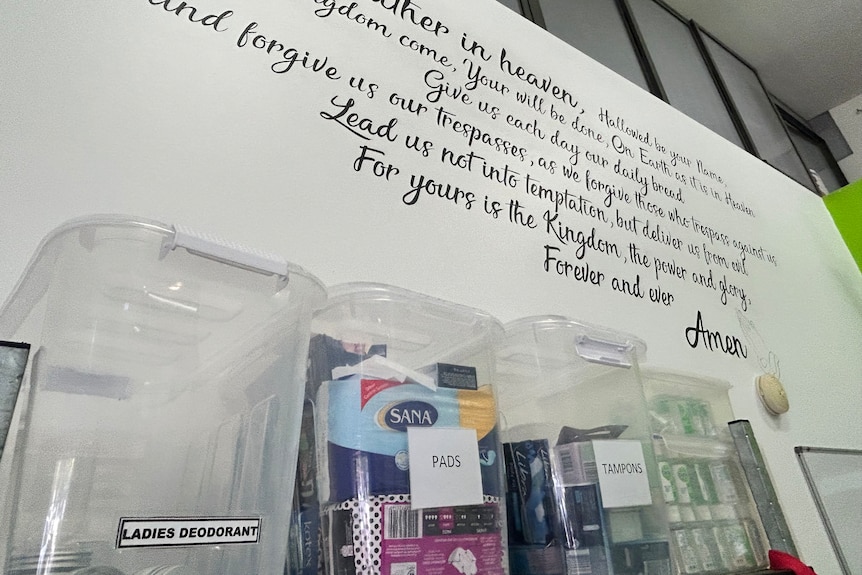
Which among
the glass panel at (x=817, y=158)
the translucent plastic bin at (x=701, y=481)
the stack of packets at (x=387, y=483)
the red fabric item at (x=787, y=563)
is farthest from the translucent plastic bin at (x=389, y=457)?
the glass panel at (x=817, y=158)

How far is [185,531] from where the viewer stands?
0.43m

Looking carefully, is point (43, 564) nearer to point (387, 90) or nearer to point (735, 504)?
point (387, 90)

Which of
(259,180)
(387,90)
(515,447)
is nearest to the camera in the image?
(515,447)

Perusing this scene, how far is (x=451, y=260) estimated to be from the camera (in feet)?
3.23

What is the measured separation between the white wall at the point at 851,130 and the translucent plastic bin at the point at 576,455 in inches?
138

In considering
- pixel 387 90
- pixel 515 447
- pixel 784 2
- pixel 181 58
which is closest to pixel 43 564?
pixel 515 447

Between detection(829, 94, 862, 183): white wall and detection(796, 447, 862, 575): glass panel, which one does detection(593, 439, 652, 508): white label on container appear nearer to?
detection(796, 447, 862, 575): glass panel

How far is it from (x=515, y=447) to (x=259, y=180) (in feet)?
1.66

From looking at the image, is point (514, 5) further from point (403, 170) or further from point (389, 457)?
point (389, 457)

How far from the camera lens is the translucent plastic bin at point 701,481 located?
971 mm

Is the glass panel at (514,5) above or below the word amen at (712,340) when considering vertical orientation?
above

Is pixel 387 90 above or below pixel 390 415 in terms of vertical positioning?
above

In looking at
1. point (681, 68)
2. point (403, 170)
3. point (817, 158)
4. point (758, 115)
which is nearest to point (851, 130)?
point (817, 158)

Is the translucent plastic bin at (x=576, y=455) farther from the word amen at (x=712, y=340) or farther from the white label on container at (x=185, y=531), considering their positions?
the word amen at (x=712, y=340)
